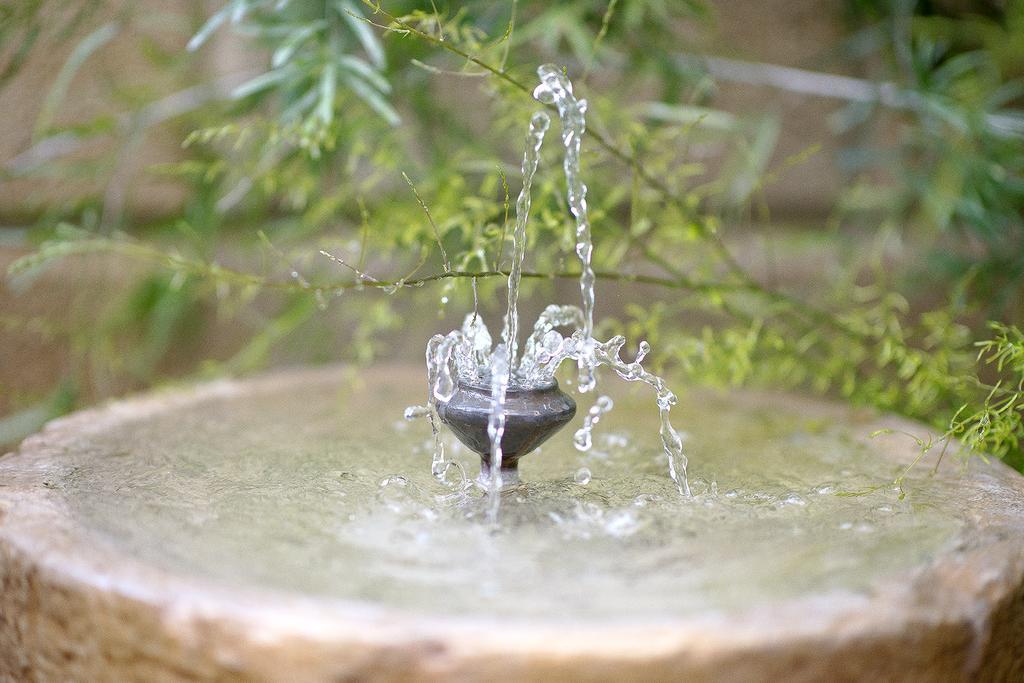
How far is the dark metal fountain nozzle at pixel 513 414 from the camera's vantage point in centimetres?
85

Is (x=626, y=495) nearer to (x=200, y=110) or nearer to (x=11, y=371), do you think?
(x=200, y=110)

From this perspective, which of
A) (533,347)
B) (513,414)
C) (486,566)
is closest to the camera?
(486,566)

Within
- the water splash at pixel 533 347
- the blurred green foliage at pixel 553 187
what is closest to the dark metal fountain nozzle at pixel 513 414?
the water splash at pixel 533 347

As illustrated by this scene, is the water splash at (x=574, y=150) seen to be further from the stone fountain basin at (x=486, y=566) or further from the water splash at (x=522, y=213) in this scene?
the stone fountain basin at (x=486, y=566)

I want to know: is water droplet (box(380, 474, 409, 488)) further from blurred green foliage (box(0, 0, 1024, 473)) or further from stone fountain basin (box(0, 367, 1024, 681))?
blurred green foliage (box(0, 0, 1024, 473))

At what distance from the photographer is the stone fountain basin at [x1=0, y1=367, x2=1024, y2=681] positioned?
0.58 meters

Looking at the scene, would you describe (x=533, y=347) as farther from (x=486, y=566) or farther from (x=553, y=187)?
(x=486, y=566)

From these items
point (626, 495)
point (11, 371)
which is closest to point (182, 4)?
point (11, 371)

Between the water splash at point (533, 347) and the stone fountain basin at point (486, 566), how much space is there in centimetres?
6

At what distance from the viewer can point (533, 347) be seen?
977 millimetres

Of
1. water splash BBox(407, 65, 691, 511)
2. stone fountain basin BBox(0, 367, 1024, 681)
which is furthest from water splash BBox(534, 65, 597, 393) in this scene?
stone fountain basin BBox(0, 367, 1024, 681)

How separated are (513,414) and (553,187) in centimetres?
32

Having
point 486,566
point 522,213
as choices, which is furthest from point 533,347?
point 486,566

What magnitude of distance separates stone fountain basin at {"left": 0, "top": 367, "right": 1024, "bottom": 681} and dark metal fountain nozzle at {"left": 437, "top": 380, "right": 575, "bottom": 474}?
6 centimetres
